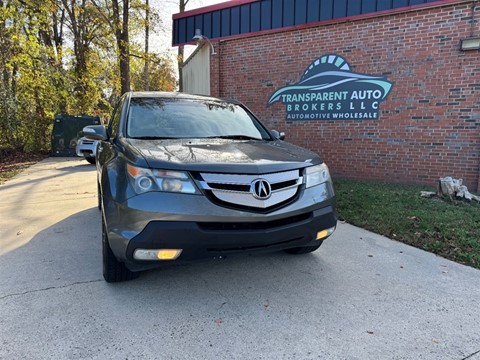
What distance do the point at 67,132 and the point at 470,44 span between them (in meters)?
12.4

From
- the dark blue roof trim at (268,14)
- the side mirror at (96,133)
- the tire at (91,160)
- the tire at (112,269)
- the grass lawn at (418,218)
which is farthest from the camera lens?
the tire at (91,160)

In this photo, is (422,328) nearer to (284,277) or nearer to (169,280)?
(284,277)

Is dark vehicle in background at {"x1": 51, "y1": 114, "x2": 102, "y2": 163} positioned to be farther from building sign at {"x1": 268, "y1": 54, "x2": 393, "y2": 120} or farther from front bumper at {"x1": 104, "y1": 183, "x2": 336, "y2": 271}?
front bumper at {"x1": 104, "y1": 183, "x2": 336, "y2": 271}

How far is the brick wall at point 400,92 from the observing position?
22.1 feet

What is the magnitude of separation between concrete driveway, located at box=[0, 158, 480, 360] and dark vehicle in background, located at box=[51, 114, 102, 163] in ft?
32.0

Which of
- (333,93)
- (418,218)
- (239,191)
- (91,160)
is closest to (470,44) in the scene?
(333,93)

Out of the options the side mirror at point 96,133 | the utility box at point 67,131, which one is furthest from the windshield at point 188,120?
the utility box at point 67,131

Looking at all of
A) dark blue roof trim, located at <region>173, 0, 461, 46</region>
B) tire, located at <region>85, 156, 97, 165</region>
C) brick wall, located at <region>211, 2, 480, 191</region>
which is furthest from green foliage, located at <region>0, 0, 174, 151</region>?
brick wall, located at <region>211, 2, 480, 191</region>

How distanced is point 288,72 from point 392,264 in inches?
232

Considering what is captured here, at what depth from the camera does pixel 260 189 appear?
8.31 feet

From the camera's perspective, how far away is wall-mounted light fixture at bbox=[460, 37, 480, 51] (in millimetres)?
6445

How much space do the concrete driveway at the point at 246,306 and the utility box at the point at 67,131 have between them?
9753 millimetres

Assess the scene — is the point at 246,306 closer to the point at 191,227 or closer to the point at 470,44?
the point at 191,227

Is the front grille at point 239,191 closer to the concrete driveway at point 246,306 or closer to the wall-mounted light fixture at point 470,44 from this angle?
the concrete driveway at point 246,306
